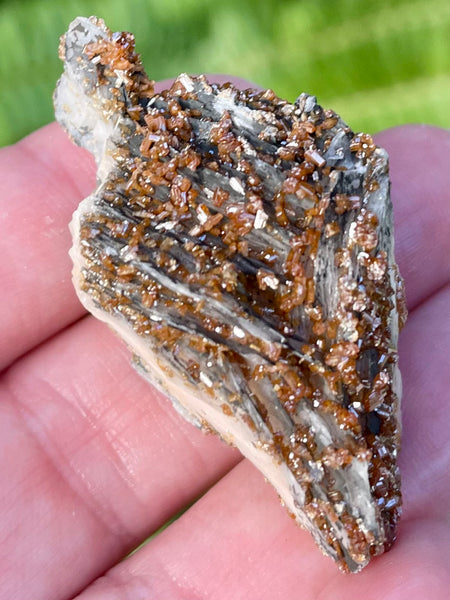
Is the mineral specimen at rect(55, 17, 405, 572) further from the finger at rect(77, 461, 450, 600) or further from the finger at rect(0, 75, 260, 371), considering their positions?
the finger at rect(0, 75, 260, 371)

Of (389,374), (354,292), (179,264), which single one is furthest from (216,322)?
(389,374)

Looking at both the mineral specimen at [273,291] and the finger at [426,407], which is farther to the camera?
the finger at [426,407]

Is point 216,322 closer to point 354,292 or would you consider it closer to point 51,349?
point 354,292

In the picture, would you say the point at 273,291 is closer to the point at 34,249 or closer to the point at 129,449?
the point at 129,449

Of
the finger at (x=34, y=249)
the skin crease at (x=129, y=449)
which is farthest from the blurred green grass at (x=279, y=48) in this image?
the finger at (x=34, y=249)

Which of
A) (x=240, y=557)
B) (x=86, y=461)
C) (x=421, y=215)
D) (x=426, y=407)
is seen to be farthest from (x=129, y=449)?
(x=421, y=215)

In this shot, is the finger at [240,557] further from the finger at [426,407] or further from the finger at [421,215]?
the finger at [421,215]

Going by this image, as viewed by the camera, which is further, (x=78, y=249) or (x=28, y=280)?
(x=28, y=280)
